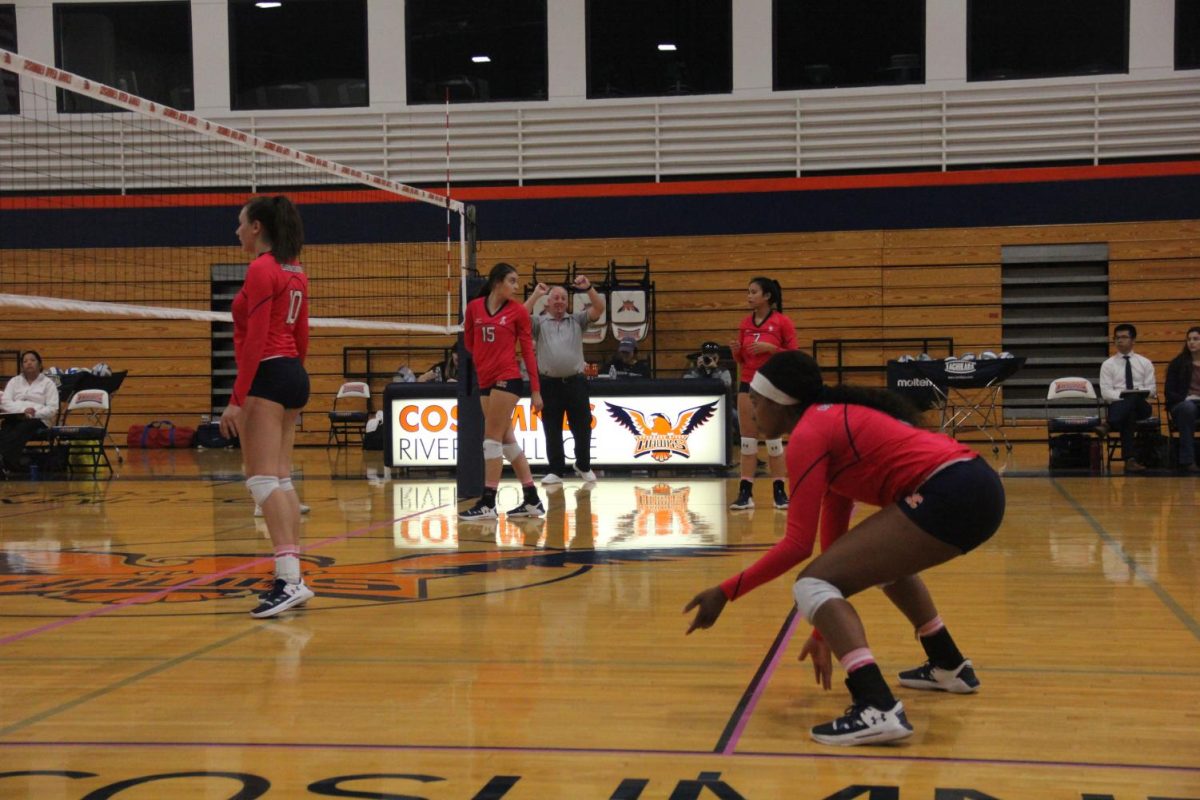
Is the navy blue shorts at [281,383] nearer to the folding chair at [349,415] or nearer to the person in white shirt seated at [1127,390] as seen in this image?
the person in white shirt seated at [1127,390]

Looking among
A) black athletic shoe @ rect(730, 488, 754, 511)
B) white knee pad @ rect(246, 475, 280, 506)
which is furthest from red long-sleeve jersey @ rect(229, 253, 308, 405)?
black athletic shoe @ rect(730, 488, 754, 511)

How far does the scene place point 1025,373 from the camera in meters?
17.2

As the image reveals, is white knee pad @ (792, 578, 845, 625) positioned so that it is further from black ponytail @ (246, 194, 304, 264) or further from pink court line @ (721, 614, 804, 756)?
black ponytail @ (246, 194, 304, 264)

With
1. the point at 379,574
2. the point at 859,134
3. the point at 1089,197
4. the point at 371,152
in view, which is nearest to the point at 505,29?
the point at 371,152

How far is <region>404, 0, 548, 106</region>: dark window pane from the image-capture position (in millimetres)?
18344

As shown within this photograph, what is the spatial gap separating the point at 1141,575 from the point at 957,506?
300 centimetres

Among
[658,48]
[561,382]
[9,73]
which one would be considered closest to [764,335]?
[561,382]

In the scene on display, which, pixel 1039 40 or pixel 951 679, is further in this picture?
pixel 1039 40

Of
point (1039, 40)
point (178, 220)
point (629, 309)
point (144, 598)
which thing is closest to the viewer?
point (144, 598)

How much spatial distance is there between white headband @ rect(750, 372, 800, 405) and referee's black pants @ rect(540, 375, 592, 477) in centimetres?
722

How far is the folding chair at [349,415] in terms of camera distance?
1700cm

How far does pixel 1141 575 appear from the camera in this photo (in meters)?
5.88

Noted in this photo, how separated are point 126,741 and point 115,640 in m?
1.49

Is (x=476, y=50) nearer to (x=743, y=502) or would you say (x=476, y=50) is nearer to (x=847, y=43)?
(x=847, y=43)
